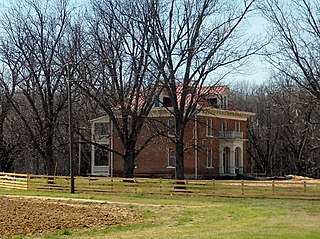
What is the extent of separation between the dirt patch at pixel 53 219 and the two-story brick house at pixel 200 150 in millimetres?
29410

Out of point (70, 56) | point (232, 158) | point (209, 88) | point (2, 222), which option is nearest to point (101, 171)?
point (232, 158)

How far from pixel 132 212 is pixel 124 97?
2048 centimetres

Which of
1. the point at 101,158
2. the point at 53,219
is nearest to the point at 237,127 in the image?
the point at 101,158

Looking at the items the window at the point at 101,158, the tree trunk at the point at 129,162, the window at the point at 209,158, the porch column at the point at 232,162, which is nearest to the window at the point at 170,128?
the tree trunk at the point at 129,162

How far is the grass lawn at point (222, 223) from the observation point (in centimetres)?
1659

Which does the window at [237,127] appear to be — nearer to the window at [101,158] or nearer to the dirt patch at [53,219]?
the window at [101,158]

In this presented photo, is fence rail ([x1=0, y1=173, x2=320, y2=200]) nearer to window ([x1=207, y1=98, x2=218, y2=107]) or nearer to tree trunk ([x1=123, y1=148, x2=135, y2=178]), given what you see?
tree trunk ([x1=123, y1=148, x2=135, y2=178])

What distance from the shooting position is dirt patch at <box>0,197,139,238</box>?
59.4ft

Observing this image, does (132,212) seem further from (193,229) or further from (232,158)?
(232,158)

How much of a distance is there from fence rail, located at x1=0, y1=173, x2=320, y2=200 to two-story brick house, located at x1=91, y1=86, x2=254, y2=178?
11184 mm

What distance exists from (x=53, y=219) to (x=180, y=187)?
17945mm

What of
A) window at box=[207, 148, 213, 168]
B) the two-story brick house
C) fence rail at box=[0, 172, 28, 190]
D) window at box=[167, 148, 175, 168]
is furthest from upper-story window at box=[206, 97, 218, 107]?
fence rail at box=[0, 172, 28, 190]

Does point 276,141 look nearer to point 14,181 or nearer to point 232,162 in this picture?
point 232,162

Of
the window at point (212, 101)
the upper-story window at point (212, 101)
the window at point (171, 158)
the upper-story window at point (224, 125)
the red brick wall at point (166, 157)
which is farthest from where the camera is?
the upper-story window at point (224, 125)
